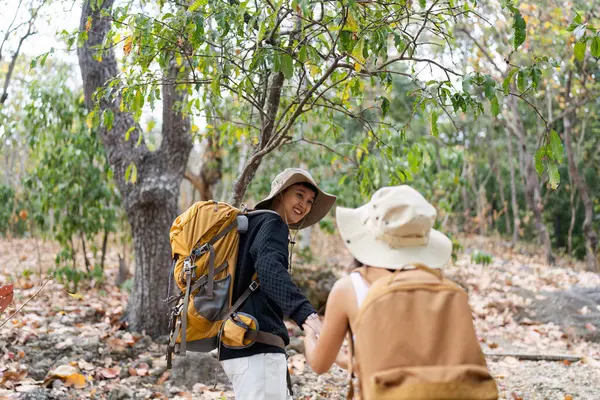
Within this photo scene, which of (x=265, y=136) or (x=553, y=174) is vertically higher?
(x=265, y=136)

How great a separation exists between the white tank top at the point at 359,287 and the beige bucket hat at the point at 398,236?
0.18ft

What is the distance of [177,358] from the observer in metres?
4.90

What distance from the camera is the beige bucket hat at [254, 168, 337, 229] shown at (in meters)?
2.73

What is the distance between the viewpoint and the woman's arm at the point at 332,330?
1.81 metres

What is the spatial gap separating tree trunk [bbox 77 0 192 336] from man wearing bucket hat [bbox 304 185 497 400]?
157 inches

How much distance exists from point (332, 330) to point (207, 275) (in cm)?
92

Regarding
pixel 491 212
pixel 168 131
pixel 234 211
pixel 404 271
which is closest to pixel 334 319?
pixel 404 271

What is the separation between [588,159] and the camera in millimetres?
19578

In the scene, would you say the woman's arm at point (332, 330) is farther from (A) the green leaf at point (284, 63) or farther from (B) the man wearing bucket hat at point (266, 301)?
(A) the green leaf at point (284, 63)

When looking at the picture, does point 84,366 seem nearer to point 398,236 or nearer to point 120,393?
point 120,393

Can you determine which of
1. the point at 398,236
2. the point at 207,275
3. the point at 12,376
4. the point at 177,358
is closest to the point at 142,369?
the point at 177,358

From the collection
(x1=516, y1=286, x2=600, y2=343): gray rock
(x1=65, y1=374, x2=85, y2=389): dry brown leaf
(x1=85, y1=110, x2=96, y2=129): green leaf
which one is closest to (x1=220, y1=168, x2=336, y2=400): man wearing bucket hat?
(x1=85, y1=110, x2=96, y2=129): green leaf

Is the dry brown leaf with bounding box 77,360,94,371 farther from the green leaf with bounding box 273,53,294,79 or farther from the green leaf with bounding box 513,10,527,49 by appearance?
the green leaf with bounding box 513,10,527,49

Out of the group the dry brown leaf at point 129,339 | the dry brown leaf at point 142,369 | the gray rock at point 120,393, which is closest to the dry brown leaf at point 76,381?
the gray rock at point 120,393
